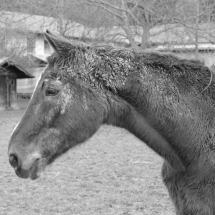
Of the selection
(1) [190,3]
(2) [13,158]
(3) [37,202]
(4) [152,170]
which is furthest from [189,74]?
(1) [190,3]

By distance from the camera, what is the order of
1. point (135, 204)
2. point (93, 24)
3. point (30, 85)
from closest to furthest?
point (135, 204) < point (93, 24) < point (30, 85)

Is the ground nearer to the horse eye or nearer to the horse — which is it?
the horse

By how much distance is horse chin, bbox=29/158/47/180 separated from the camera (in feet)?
9.89

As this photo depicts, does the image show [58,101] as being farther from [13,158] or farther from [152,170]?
[152,170]

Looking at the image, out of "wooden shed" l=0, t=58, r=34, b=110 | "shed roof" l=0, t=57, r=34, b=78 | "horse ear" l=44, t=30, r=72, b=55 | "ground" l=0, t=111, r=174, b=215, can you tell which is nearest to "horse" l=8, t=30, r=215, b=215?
"horse ear" l=44, t=30, r=72, b=55

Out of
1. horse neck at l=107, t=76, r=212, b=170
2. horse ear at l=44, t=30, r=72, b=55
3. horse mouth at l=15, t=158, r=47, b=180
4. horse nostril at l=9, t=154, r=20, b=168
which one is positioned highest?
horse ear at l=44, t=30, r=72, b=55

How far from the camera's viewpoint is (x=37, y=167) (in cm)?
304

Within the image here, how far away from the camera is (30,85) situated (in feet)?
127

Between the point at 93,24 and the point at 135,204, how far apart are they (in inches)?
585

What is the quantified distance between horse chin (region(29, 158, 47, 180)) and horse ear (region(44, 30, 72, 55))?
2.78ft

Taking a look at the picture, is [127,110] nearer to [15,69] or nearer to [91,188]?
[91,188]

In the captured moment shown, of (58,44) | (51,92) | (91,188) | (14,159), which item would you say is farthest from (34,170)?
(91,188)

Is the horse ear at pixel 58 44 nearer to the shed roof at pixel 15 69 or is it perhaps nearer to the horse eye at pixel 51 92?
the horse eye at pixel 51 92

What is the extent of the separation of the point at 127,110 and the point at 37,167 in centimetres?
82
